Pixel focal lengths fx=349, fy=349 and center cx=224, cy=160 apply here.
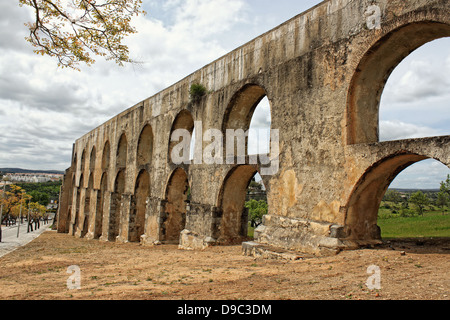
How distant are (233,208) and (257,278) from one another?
4623 millimetres

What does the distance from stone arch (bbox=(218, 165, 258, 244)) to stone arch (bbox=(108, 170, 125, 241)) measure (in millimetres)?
9140

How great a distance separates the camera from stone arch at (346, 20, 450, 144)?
5766 millimetres

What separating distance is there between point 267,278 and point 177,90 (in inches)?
344

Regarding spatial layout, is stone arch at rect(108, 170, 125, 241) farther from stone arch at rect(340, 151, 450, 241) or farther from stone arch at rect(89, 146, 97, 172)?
stone arch at rect(340, 151, 450, 241)

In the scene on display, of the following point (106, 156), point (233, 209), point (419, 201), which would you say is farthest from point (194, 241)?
point (419, 201)

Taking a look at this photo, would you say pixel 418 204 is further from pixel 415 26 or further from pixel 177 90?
pixel 415 26

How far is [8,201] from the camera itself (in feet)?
129

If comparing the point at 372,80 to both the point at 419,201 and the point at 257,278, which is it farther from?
the point at 419,201

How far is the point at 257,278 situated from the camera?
5055 millimetres

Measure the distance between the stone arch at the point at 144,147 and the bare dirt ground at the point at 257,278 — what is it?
26.5 feet

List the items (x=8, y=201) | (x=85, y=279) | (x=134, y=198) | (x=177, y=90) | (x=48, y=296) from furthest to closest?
(x=8, y=201), (x=134, y=198), (x=177, y=90), (x=85, y=279), (x=48, y=296)

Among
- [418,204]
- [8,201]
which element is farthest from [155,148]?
[8,201]

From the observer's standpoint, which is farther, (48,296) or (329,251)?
(329,251)

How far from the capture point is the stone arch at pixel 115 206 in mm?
17281
